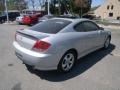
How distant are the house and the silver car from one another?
54680 millimetres

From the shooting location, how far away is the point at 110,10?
191 ft

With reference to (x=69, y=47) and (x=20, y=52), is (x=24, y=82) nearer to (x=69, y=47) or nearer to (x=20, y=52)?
(x=20, y=52)

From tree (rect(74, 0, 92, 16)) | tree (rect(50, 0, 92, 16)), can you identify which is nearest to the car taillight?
tree (rect(50, 0, 92, 16))

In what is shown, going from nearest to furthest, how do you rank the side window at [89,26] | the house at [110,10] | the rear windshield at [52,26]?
the rear windshield at [52,26] → the side window at [89,26] → the house at [110,10]

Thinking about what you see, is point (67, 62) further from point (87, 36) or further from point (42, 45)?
point (87, 36)

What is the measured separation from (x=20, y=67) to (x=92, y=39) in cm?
255

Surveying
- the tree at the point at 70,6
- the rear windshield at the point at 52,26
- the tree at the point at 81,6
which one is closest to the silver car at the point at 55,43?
the rear windshield at the point at 52,26

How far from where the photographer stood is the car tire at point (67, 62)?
15.1ft

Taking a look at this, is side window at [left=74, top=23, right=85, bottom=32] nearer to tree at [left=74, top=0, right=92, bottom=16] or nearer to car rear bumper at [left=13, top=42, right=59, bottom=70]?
car rear bumper at [left=13, top=42, right=59, bottom=70]

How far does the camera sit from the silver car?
4199mm

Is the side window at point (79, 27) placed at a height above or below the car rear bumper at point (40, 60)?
above

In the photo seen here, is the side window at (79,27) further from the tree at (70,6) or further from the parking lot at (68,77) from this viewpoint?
the tree at (70,6)

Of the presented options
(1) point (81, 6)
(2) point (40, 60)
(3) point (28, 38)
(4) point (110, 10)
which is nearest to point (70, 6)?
(1) point (81, 6)

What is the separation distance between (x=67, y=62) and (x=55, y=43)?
33.2 inches
